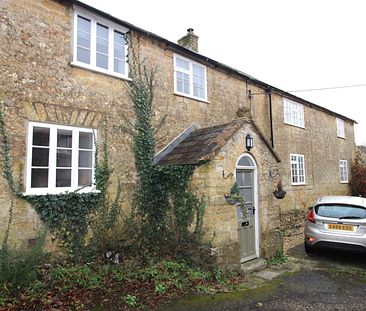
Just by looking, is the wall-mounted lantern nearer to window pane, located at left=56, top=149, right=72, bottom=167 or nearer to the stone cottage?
the stone cottage

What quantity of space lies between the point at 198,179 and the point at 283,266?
3.49 m

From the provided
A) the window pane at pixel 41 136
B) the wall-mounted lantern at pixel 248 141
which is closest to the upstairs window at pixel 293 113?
the wall-mounted lantern at pixel 248 141

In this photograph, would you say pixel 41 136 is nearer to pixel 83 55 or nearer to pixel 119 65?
pixel 83 55

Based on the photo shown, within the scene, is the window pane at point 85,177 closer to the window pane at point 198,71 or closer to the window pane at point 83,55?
the window pane at point 83,55

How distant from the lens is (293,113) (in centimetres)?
1634

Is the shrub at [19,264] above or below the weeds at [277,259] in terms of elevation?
above

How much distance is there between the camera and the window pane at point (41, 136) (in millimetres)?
6625

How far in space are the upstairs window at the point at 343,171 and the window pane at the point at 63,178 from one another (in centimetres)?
1955

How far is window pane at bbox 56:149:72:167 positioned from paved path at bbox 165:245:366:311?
416 centimetres

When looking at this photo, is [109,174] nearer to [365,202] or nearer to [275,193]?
[275,193]

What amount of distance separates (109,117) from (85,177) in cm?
176

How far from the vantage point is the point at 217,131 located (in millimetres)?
8070

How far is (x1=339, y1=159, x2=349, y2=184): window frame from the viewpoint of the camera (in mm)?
20625

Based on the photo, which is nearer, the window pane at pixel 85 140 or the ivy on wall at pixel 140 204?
the ivy on wall at pixel 140 204
